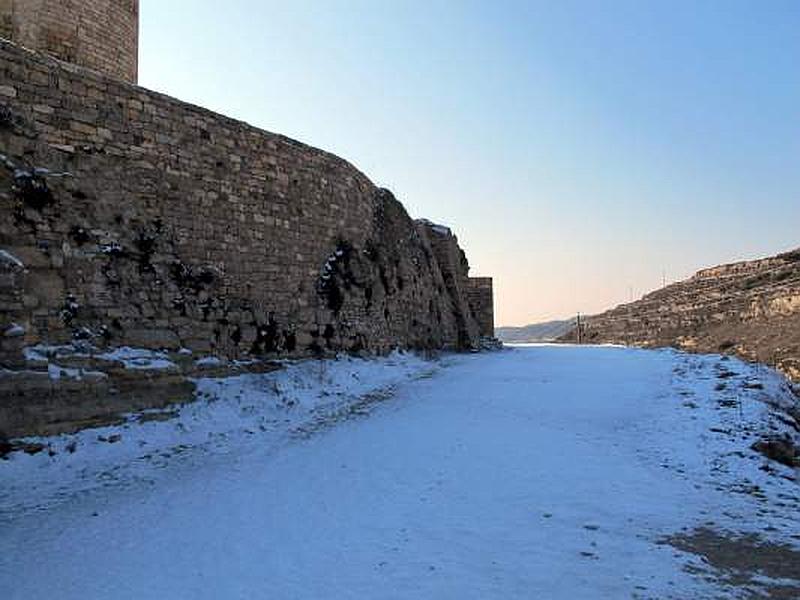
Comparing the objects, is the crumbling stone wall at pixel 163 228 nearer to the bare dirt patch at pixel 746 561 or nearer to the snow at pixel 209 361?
the snow at pixel 209 361

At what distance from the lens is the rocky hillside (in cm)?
2549

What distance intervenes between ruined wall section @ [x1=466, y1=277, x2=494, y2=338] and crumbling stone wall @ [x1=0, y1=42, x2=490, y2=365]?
548 inches

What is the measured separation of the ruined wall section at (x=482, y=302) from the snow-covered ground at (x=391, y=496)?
54.3 ft

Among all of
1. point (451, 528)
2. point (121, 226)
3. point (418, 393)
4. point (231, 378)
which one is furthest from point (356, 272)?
point (451, 528)

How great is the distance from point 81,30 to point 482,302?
19.3 m

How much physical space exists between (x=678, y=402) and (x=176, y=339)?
8484 mm

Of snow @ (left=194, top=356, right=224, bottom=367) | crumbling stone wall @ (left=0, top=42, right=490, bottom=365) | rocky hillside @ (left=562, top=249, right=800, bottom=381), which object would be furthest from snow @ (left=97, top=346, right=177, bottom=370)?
rocky hillside @ (left=562, top=249, right=800, bottom=381)

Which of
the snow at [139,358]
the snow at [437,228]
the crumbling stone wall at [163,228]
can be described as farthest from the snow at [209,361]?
the snow at [437,228]

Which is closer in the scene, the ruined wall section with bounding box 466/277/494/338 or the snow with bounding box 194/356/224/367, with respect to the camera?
the snow with bounding box 194/356/224/367

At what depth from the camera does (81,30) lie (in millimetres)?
13648

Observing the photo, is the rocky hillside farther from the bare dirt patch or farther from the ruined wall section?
the bare dirt patch

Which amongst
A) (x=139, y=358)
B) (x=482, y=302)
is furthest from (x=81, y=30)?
(x=482, y=302)

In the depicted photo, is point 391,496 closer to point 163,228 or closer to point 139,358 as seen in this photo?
point 139,358

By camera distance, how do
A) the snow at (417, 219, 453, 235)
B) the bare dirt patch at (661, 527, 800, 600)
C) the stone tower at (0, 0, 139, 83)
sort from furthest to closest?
the snow at (417, 219, 453, 235) → the stone tower at (0, 0, 139, 83) → the bare dirt patch at (661, 527, 800, 600)
